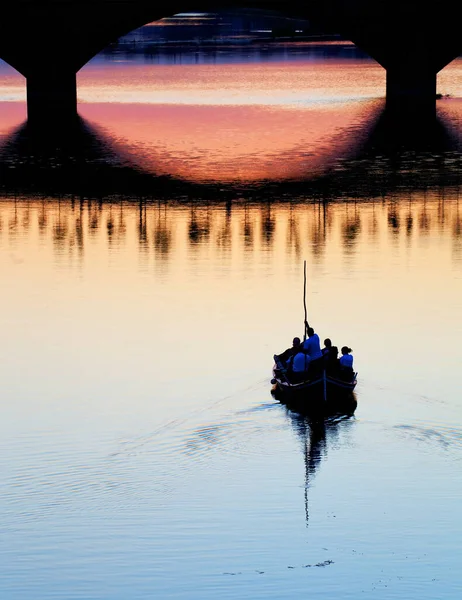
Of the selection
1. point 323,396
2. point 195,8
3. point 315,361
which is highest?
point 195,8

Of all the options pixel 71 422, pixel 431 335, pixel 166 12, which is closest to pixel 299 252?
pixel 431 335

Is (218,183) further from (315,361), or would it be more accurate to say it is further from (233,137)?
(315,361)

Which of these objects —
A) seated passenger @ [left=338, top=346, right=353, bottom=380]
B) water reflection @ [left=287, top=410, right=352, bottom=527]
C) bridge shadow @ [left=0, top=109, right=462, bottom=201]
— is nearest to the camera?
water reflection @ [left=287, top=410, right=352, bottom=527]

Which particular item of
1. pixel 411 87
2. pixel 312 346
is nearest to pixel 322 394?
pixel 312 346

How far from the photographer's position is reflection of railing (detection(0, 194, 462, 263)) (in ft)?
150

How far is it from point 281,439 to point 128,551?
18.7ft

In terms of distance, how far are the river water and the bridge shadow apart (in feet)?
0.95

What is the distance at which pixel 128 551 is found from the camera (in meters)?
22.1

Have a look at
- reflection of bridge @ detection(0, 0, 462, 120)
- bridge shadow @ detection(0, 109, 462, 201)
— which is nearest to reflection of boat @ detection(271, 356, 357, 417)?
bridge shadow @ detection(0, 109, 462, 201)

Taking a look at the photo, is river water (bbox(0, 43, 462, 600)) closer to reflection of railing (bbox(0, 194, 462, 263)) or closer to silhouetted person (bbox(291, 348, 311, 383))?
reflection of railing (bbox(0, 194, 462, 263))

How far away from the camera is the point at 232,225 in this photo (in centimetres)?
4925

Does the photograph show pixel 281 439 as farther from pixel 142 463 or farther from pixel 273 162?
pixel 273 162

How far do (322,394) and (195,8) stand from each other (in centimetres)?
6466

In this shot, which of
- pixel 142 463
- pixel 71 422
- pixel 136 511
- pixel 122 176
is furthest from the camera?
pixel 122 176
